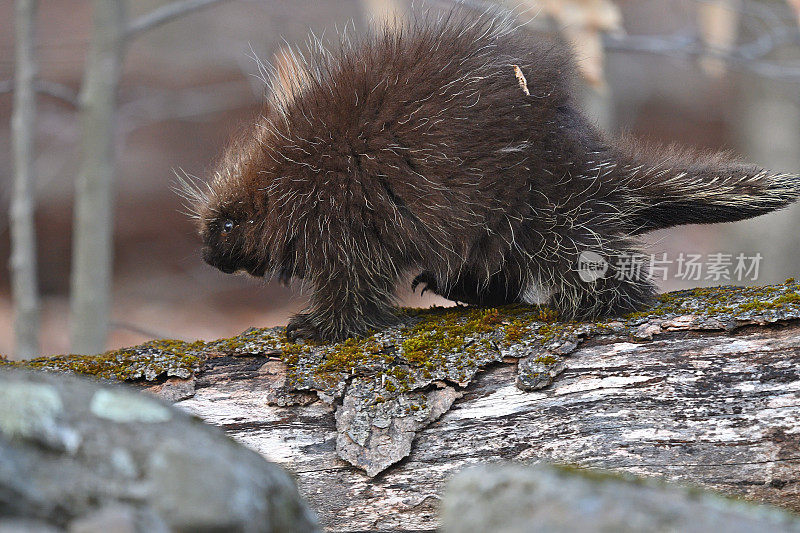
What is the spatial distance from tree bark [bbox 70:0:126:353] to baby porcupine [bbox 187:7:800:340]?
1863 mm

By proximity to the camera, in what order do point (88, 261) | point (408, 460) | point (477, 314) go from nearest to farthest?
point (408, 460), point (477, 314), point (88, 261)

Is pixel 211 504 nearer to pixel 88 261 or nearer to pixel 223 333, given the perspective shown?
pixel 88 261

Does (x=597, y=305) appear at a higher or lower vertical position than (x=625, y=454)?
higher

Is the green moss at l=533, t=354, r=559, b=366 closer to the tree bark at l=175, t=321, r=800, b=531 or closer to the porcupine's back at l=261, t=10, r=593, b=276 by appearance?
the tree bark at l=175, t=321, r=800, b=531

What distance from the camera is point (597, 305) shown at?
3.00 metres

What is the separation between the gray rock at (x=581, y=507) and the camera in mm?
1235

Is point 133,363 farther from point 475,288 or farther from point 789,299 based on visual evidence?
point 789,299

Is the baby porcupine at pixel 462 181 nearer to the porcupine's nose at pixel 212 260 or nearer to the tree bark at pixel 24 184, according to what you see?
the porcupine's nose at pixel 212 260

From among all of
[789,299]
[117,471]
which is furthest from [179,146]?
[117,471]

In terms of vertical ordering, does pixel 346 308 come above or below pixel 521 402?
above

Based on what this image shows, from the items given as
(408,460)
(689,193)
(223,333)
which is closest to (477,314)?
(408,460)

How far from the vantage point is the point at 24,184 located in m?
4.57

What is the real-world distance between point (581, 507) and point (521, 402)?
1.43m

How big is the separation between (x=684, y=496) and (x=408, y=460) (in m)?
1.38
